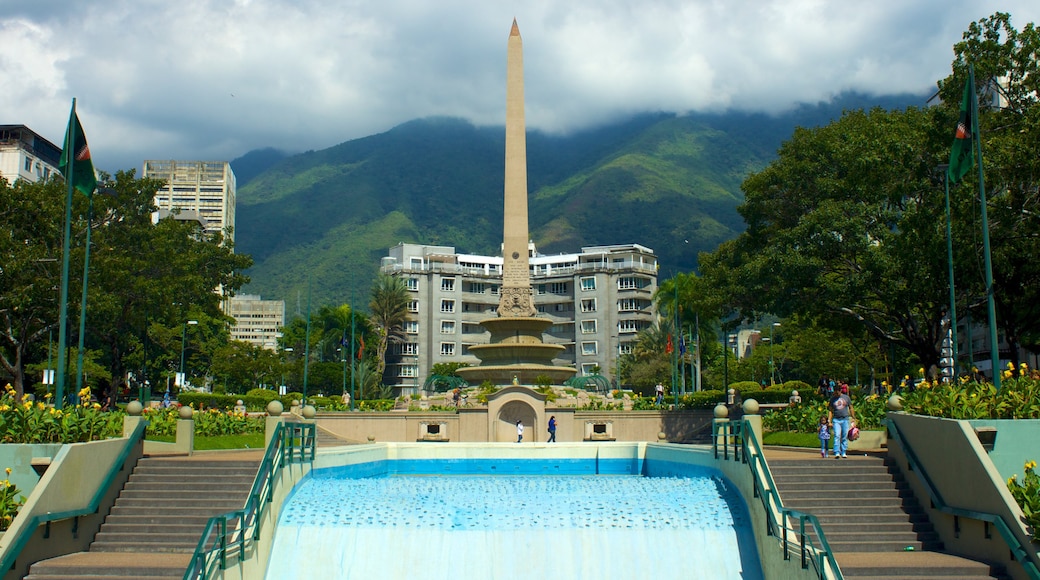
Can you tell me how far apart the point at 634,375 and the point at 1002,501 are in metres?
72.1

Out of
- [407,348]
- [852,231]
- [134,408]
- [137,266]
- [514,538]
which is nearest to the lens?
[514,538]

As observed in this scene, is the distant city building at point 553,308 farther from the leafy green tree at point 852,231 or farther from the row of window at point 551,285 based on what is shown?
the leafy green tree at point 852,231

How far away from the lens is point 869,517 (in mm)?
15156

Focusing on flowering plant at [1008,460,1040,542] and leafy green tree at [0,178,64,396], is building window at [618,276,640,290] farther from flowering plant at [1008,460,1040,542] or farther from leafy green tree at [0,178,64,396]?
flowering plant at [1008,460,1040,542]

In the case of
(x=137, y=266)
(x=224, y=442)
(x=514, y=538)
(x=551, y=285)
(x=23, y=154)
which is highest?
(x=23, y=154)

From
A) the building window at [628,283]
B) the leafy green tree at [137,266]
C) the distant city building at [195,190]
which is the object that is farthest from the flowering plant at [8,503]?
the distant city building at [195,190]

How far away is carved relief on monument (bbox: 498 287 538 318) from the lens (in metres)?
49.6

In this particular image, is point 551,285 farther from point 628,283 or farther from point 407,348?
point 407,348

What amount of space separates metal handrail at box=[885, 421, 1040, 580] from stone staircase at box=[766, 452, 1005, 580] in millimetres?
532

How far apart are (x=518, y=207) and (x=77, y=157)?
28823 mm

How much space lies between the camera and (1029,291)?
1168 inches

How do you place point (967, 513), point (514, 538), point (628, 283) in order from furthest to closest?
1. point (628, 283)
2. point (514, 538)
3. point (967, 513)

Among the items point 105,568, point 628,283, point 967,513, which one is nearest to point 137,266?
point 105,568

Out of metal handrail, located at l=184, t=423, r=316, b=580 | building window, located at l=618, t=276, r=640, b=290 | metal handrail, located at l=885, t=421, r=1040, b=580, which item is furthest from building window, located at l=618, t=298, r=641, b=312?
metal handrail, located at l=885, t=421, r=1040, b=580
